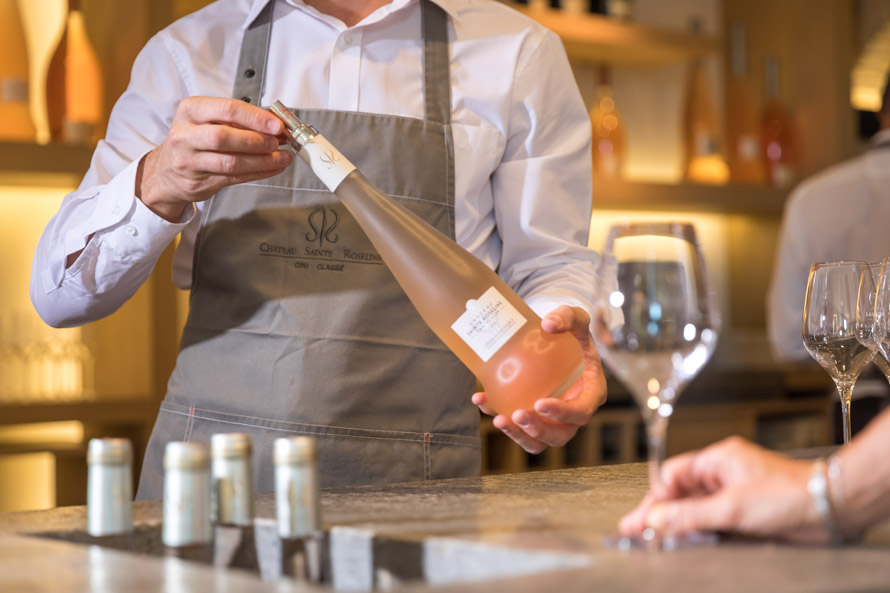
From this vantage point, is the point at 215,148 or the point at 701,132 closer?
the point at 215,148

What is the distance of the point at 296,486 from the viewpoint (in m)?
0.72

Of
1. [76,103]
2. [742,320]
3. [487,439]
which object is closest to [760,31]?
[742,320]

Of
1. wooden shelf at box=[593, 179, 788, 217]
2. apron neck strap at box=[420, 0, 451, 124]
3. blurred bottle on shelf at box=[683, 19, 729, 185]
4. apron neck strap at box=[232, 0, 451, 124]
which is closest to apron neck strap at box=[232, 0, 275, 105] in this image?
apron neck strap at box=[232, 0, 451, 124]

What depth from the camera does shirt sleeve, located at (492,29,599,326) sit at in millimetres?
1317

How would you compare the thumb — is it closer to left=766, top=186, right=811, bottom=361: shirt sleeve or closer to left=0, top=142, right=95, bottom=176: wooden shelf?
left=0, top=142, right=95, bottom=176: wooden shelf

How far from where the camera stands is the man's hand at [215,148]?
102 centimetres

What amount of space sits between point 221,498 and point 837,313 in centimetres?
60

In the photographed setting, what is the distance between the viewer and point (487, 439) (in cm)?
268

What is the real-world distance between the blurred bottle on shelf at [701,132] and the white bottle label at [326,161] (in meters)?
2.22

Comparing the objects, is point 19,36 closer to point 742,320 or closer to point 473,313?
point 473,313

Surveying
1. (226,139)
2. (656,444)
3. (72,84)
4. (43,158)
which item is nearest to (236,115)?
(226,139)

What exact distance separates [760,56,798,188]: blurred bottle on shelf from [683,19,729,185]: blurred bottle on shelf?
0.76 feet

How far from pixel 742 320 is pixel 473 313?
2.62 metres

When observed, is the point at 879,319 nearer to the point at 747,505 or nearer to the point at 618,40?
the point at 747,505
